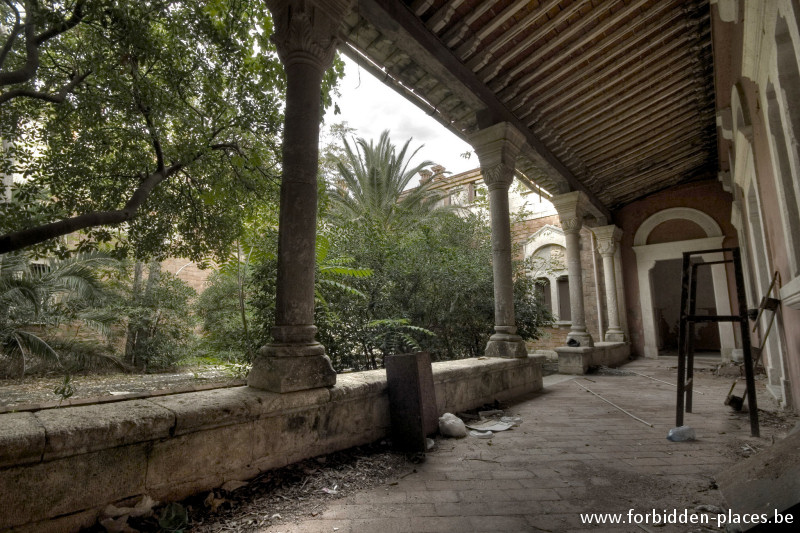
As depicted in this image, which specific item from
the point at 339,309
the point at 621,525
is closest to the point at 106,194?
the point at 339,309

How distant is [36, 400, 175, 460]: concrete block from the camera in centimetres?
170

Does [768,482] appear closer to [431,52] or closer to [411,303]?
[431,52]

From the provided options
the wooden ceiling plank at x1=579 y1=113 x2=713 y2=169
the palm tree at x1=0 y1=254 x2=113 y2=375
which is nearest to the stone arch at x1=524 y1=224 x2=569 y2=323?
the wooden ceiling plank at x1=579 y1=113 x2=713 y2=169

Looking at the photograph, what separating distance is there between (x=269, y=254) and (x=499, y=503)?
4.03 metres

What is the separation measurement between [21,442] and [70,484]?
0.29m

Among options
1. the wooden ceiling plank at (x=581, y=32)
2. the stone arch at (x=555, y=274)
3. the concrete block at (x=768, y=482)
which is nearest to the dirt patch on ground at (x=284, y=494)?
the concrete block at (x=768, y=482)

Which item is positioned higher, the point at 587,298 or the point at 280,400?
the point at 587,298

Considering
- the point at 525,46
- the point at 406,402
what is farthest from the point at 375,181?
the point at 406,402

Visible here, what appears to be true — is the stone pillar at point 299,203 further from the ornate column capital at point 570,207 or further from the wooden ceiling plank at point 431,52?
the ornate column capital at point 570,207

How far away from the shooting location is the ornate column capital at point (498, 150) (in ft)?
18.6

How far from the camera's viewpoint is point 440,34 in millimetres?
4504

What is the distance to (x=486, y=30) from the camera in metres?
4.46

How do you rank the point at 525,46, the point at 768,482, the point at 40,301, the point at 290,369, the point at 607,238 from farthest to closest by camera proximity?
the point at 607,238, the point at 40,301, the point at 525,46, the point at 290,369, the point at 768,482

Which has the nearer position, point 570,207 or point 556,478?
point 556,478
